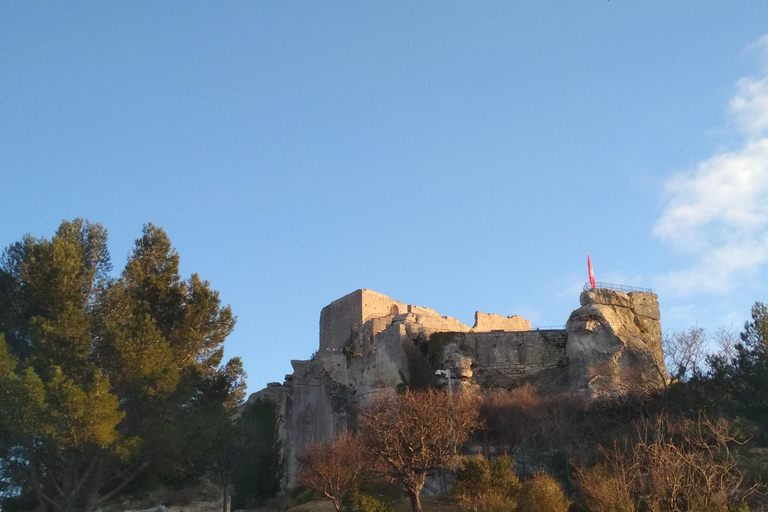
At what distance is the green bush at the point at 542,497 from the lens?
1747cm

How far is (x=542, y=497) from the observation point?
1762 cm

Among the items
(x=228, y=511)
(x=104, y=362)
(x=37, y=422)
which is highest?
(x=104, y=362)

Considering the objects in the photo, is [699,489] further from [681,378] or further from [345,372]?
[345,372]

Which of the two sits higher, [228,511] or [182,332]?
[182,332]

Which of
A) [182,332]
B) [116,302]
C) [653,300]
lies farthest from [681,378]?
[116,302]

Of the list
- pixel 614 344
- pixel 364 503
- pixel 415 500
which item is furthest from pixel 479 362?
pixel 415 500

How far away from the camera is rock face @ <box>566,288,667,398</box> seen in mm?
26578

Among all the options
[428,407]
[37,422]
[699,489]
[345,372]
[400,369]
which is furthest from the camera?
[345,372]

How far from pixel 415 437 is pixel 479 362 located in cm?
1115

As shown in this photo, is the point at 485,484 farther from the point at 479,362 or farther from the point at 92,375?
the point at 479,362

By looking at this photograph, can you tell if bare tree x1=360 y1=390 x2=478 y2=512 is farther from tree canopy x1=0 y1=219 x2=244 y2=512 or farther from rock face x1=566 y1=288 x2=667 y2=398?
rock face x1=566 y1=288 x2=667 y2=398

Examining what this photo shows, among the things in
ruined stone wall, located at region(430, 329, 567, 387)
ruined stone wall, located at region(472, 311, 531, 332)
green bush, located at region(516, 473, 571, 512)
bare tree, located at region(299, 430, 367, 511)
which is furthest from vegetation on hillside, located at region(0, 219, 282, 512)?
ruined stone wall, located at region(472, 311, 531, 332)

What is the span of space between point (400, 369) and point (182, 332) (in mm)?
9977

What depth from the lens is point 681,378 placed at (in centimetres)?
2530
